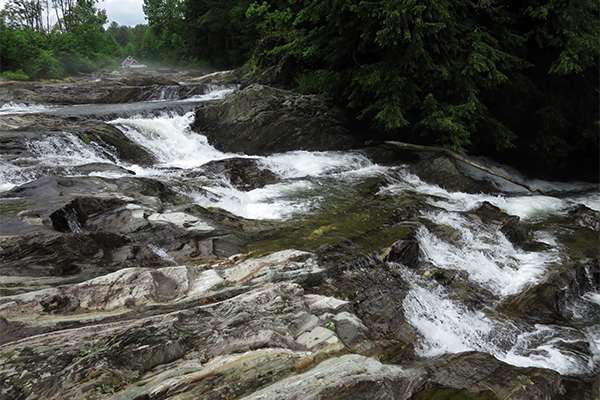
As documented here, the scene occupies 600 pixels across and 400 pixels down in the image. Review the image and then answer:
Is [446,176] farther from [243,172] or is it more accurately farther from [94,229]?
[94,229]

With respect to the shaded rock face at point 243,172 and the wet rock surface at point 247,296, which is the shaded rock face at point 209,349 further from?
the shaded rock face at point 243,172

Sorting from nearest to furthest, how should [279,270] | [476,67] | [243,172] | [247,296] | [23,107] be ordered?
1. [247,296]
2. [279,270]
3. [476,67]
4. [243,172]
5. [23,107]

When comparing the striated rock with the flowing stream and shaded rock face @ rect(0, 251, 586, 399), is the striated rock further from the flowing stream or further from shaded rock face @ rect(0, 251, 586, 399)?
the flowing stream

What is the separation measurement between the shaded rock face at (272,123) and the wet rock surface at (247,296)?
5105 millimetres

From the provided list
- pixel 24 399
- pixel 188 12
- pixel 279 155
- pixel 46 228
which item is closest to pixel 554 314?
pixel 24 399

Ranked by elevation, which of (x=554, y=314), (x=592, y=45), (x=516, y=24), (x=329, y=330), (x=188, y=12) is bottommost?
(x=554, y=314)

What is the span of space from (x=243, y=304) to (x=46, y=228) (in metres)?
3.27

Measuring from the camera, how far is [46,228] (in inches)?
195

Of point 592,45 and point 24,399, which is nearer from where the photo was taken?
point 24,399

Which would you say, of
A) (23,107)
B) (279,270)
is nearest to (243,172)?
(279,270)

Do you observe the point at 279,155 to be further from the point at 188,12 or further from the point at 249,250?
the point at 188,12

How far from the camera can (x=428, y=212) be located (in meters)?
7.66

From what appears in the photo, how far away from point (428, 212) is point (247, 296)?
5104 mm

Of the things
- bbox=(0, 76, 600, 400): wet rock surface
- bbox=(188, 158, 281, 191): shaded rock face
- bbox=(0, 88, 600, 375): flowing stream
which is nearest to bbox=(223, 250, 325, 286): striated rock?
bbox=(0, 76, 600, 400): wet rock surface
